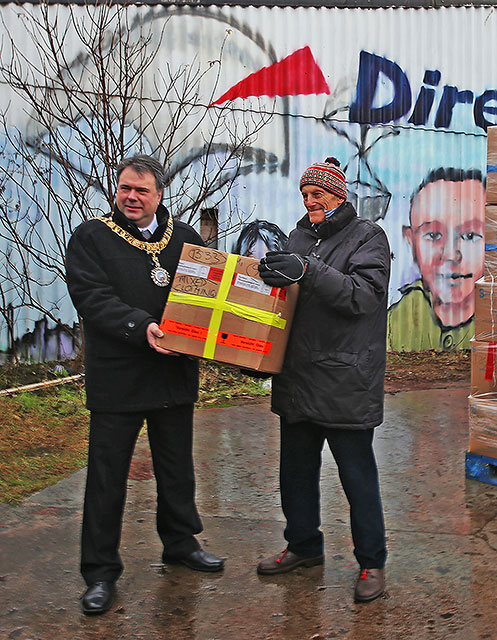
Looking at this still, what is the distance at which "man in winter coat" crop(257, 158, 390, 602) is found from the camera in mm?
3480

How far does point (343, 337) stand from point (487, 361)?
1.88 metres

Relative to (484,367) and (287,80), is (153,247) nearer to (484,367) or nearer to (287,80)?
(484,367)

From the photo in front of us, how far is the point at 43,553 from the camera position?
13.1 feet

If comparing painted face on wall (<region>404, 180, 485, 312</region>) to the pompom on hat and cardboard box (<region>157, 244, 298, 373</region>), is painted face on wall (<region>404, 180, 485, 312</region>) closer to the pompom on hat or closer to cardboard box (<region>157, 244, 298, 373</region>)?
the pompom on hat

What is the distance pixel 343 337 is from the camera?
3.52m

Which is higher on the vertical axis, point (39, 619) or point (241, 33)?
point (241, 33)

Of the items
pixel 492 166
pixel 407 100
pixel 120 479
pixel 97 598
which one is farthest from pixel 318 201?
pixel 407 100

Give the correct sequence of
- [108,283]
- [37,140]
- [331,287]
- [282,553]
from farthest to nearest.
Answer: [37,140]
[282,553]
[108,283]
[331,287]

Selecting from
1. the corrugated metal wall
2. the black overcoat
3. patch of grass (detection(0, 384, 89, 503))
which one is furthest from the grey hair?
the corrugated metal wall

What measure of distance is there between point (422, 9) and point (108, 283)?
7181mm

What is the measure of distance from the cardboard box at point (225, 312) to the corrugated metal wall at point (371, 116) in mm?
5014

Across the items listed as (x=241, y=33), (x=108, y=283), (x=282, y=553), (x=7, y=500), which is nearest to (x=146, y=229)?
(x=108, y=283)

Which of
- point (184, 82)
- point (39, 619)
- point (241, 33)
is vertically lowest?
point (39, 619)

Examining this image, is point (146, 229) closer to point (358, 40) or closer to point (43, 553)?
point (43, 553)
